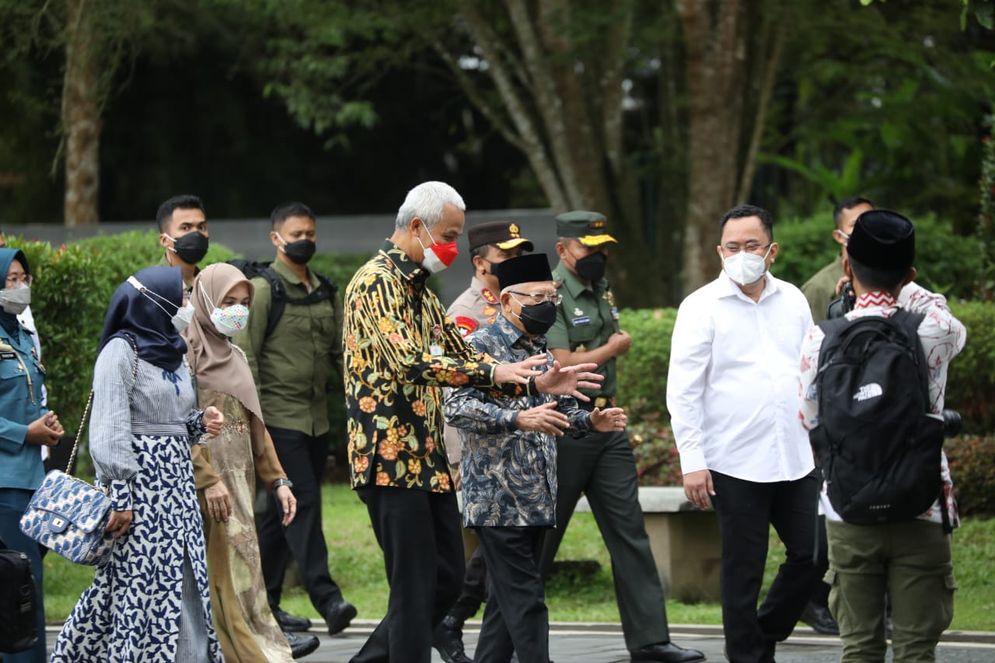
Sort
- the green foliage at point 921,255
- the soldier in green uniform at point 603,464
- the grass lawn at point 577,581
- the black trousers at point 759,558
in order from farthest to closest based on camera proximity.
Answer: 1. the green foliage at point 921,255
2. the grass lawn at point 577,581
3. the soldier in green uniform at point 603,464
4. the black trousers at point 759,558

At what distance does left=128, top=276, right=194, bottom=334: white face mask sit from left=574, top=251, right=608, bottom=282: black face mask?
91.0 inches

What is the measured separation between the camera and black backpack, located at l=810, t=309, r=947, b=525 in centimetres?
545

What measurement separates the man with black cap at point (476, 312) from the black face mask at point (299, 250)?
1.11 m

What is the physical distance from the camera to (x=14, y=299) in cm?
745

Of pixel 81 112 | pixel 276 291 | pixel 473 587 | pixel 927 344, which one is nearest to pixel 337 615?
pixel 473 587

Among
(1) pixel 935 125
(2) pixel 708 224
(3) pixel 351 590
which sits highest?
(1) pixel 935 125

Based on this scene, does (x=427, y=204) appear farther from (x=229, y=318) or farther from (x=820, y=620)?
(x=820, y=620)

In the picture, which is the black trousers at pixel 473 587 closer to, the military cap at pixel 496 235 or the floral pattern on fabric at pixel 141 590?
the military cap at pixel 496 235

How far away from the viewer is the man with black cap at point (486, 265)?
8312mm

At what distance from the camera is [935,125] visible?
18.2 m

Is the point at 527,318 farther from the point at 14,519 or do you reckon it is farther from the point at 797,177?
the point at 797,177

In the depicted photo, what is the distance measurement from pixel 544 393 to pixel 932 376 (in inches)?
59.5

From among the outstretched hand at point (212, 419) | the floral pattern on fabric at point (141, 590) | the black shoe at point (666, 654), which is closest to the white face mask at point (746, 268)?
the black shoe at point (666, 654)

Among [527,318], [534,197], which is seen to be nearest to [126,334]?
[527,318]
